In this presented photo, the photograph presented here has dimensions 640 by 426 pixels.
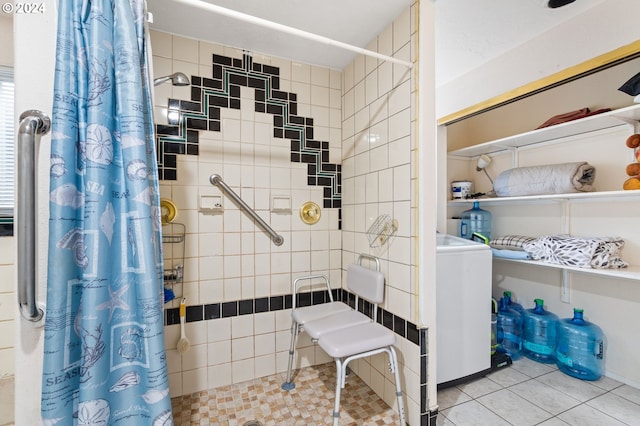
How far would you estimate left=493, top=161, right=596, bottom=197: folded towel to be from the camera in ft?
5.84

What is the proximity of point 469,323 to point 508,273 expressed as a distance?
99 cm

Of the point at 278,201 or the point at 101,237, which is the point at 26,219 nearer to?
the point at 101,237

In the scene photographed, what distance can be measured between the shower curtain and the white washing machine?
1.50m

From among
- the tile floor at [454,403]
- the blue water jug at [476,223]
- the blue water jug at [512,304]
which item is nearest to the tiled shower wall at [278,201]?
the tile floor at [454,403]

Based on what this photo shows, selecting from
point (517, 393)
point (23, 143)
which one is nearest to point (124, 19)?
point (23, 143)

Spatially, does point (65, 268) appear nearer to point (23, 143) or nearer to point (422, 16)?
point (23, 143)

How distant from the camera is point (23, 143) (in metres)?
0.73

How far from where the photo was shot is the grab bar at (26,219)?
0.73 metres

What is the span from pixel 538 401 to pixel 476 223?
1316 millimetres

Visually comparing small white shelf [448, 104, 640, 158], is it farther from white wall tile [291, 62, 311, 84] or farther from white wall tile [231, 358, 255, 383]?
white wall tile [231, 358, 255, 383]

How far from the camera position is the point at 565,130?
1.90 meters

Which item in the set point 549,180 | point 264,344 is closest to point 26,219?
point 264,344

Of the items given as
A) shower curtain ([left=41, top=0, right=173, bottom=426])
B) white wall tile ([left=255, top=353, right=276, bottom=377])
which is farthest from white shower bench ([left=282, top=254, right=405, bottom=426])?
shower curtain ([left=41, top=0, right=173, bottom=426])
